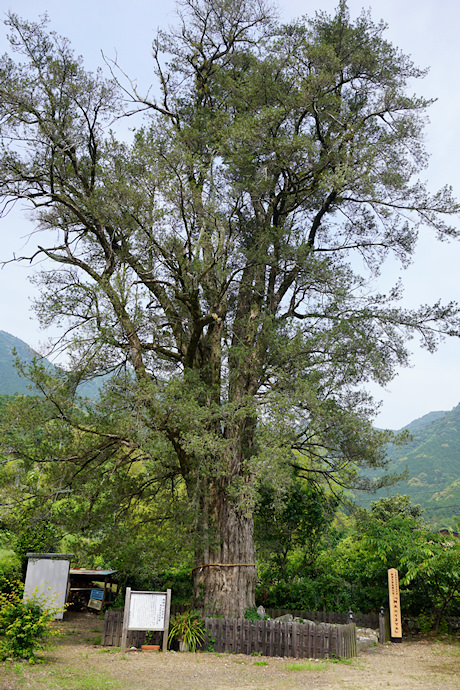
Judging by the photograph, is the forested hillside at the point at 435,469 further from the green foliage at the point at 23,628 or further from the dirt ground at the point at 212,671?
the green foliage at the point at 23,628

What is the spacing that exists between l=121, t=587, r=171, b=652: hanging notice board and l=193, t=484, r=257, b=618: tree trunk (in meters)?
1.35

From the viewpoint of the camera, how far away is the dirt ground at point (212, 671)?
6300 mm

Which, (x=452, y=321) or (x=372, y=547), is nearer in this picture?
(x=452, y=321)

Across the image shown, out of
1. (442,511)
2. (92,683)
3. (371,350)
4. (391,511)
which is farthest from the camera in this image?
(442,511)

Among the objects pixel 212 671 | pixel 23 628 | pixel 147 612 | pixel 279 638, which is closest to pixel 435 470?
pixel 279 638

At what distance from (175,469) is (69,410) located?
280 centimetres

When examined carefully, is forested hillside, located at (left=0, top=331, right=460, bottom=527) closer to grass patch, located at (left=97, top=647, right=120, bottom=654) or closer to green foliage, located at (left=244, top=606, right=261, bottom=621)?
green foliage, located at (left=244, top=606, right=261, bottom=621)

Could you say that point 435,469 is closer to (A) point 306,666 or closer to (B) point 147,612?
(A) point 306,666

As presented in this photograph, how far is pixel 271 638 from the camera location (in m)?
9.01

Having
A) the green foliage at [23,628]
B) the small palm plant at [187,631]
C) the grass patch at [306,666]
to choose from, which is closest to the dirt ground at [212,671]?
the grass patch at [306,666]

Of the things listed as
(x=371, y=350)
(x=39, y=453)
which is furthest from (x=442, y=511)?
(x=39, y=453)

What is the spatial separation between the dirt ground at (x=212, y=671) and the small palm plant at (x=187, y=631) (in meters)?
0.38

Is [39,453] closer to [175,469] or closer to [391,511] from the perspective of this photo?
[175,469]

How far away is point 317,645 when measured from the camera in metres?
8.88
